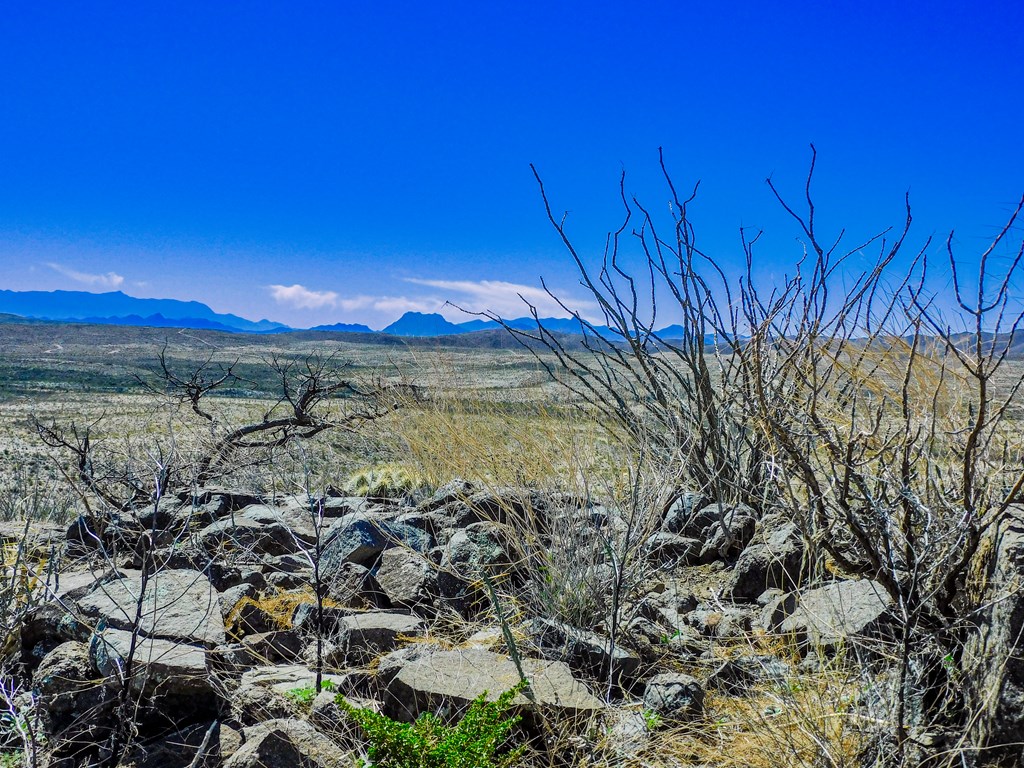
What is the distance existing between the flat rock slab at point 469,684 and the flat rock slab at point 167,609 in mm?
991

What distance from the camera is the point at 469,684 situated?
3104 mm

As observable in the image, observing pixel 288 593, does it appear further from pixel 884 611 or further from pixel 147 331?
pixel 147 331

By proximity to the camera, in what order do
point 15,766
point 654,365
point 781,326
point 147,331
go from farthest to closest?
point 147,331 < point 654,365 < point 781,326 < point 15,766

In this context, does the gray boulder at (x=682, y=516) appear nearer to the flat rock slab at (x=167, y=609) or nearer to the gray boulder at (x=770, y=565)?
the gray boulder at (x=770, y=565)

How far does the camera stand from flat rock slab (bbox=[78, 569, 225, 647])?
3.51 metres

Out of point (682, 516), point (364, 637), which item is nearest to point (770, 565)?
point (682, 516)

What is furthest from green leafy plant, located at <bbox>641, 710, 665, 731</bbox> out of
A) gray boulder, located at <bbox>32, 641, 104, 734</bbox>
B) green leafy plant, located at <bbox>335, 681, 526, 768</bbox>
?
gray boulder, located at <bbox>32, 641, 104, 734</bbox>

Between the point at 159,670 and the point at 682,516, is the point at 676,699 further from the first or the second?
the point at 682,516

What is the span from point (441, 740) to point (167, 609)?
1.78m

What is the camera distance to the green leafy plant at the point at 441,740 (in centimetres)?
250

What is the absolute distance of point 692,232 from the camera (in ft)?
17.1

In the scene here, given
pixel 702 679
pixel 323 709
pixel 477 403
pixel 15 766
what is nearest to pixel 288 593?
pixel 323 709

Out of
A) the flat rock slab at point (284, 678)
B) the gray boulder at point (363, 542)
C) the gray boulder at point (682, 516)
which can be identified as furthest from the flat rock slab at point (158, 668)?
the gray boulder at point (682, 516)

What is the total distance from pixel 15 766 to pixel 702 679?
2.71 meters
